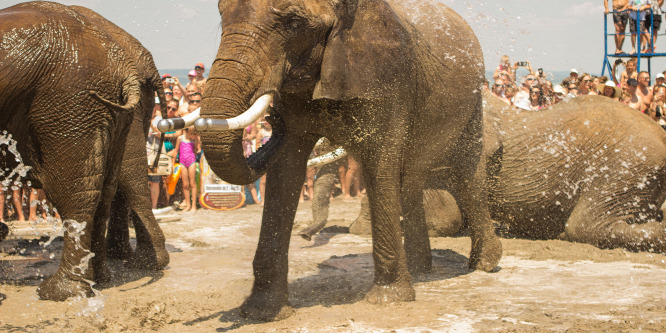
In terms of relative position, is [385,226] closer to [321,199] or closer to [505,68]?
[321,199]

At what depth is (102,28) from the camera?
623cm

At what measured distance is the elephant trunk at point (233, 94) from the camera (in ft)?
14.2

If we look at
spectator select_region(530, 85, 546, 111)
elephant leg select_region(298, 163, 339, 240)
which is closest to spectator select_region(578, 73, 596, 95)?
spectator select_region(530, 85, 546, 111)

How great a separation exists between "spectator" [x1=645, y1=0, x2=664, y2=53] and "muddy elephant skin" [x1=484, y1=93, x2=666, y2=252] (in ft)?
21.2

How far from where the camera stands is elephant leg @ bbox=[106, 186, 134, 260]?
7.14 metres

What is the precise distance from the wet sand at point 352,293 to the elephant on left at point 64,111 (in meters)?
0.44

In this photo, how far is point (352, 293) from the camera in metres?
5.98

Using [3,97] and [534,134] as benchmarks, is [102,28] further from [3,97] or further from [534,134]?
[534,134]

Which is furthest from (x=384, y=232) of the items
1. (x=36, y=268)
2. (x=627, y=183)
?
(x=627, y=183)

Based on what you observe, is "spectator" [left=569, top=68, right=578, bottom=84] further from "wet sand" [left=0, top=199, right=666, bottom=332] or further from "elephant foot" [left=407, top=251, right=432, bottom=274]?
"elephant foot" [left=407, top=251, right=432, bottom=274]

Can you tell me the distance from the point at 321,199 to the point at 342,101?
4.00 m

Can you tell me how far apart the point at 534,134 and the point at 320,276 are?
356 cm

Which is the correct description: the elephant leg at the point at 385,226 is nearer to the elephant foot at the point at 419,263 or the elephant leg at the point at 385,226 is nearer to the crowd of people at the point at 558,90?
the elephant foot at the point at 419,263

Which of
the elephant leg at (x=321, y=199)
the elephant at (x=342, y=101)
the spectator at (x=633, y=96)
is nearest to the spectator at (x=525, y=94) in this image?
the spectator at (x=633, y=96)
